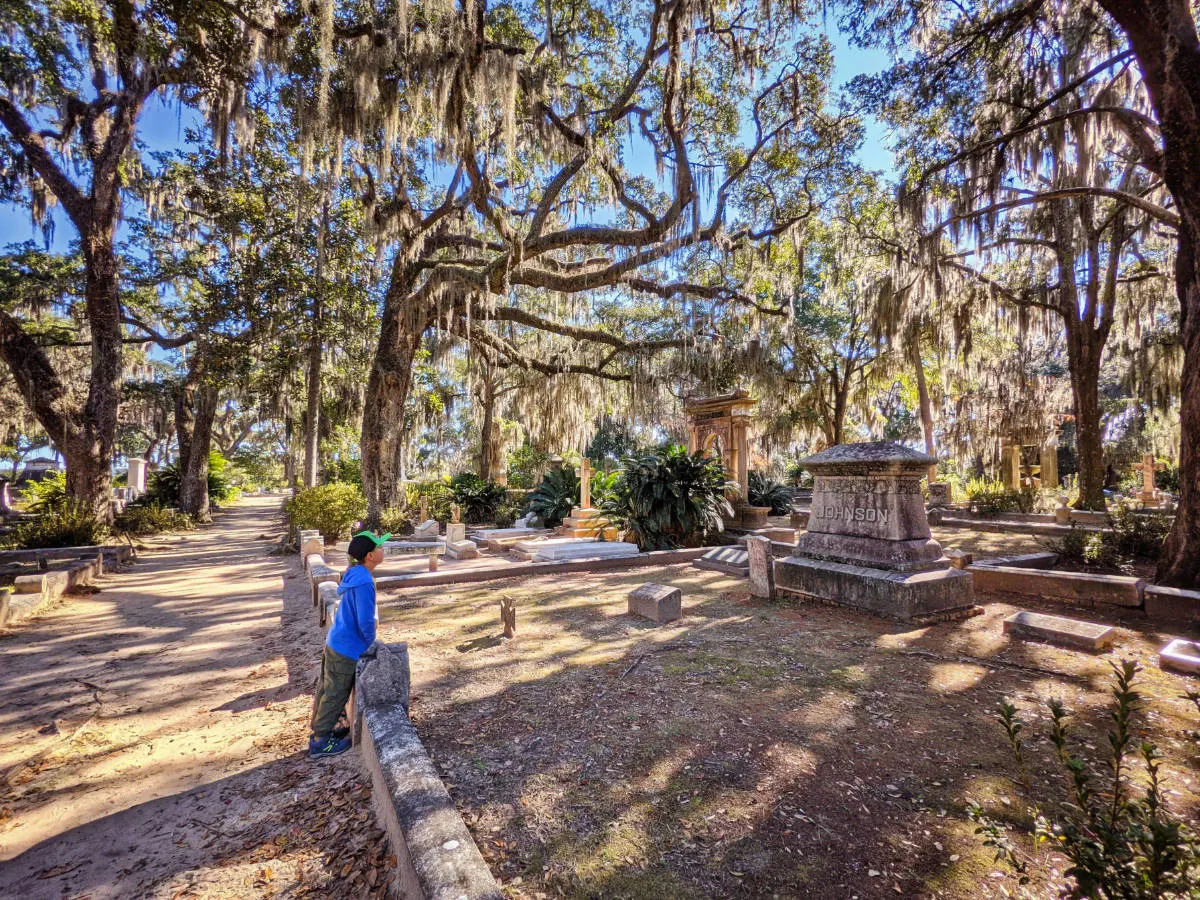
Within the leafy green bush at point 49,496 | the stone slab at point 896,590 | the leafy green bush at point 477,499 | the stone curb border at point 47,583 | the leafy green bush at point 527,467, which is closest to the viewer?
the stone slab at point 896,590

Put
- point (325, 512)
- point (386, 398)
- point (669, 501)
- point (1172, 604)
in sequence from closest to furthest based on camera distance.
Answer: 1. point (1172, 604)
2. point (669, 501)
3. point (325, 512)
4. point (386, 398)

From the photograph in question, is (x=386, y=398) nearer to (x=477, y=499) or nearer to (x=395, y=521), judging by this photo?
(x=395, y=521)

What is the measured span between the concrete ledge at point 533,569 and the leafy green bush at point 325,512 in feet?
16.5

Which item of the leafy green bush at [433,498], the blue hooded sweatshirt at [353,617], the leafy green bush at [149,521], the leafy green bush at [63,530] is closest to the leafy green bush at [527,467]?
the leafy green bush at [433,498]

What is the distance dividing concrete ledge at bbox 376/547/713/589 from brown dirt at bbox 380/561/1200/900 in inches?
101

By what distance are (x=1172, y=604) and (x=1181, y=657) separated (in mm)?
2002

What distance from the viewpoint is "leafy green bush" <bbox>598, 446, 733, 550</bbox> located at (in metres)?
11.1

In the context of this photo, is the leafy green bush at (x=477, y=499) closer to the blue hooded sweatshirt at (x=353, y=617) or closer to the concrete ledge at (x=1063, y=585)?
the concrete ledge at (x=1063, y=585)

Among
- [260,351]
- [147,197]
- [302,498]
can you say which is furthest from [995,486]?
[147,197]

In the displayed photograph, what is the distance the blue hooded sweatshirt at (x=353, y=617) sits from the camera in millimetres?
3436

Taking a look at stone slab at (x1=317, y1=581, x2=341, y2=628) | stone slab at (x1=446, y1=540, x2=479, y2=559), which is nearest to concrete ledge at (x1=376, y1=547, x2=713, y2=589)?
stone slab at (x1=317, y1=581, x2=341, y2=628)

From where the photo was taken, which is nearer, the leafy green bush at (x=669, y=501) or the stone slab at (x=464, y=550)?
the stone slab at (x=464, y=550)

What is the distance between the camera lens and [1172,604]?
5.39m

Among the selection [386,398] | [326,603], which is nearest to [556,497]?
[386,398]
